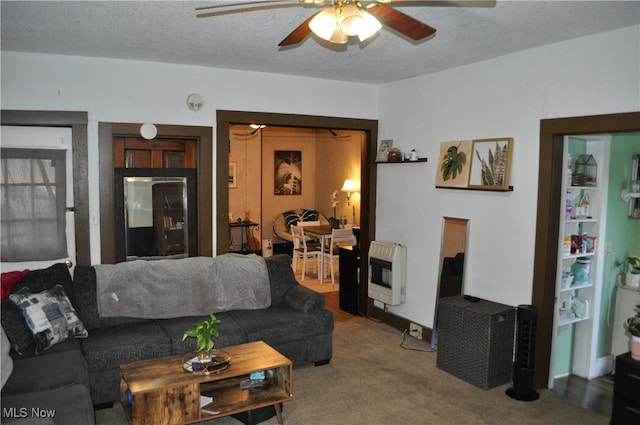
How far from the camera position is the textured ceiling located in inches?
115

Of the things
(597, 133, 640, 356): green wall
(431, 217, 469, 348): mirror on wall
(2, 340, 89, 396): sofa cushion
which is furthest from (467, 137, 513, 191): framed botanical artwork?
(2, 340, 89, 396): sofa cushion

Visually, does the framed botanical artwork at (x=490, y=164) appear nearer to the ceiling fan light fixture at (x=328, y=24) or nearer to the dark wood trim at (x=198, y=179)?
the ceiling fan light fixture at (x=328, y=24)

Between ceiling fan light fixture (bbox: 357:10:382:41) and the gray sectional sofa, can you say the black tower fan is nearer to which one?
the gray sectional sofa

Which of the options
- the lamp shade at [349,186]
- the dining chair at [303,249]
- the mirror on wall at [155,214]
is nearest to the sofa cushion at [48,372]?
the mirror on wall at [155,214]

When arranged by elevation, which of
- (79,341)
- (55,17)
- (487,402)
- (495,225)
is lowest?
(487,402)

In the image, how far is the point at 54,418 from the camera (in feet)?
7.78

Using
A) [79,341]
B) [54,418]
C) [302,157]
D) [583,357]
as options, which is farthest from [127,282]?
[302,157]

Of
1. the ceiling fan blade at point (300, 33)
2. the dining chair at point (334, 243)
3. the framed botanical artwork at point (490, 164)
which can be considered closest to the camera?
the ceiling fan blade at point (300, 33)

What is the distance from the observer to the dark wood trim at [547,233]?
371cm

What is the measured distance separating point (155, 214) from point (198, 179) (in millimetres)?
523

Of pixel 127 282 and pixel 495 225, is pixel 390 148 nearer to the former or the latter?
pixel 495 225

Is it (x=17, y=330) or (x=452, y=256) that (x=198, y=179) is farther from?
(x=452, y=256)

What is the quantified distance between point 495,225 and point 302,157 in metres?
6.12

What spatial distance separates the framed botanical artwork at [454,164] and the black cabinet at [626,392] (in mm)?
1819
